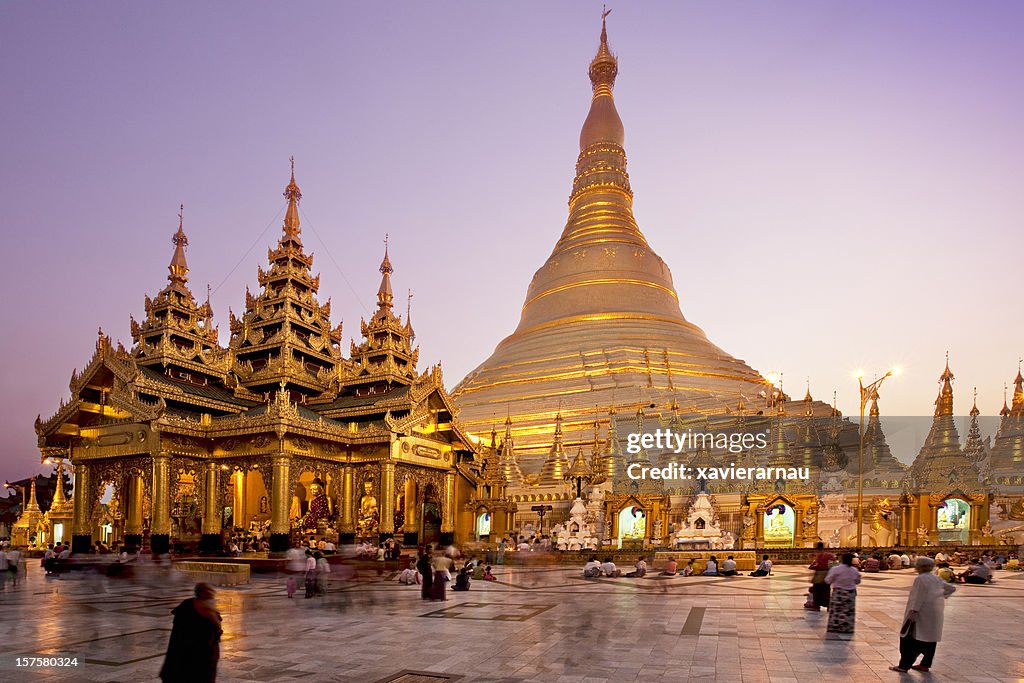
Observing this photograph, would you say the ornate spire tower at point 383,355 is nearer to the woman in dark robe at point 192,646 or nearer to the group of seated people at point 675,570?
the group of seated people at point 675,570

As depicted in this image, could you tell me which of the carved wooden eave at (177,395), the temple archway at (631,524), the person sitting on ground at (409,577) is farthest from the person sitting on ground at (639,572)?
the carved wooden eave at (177,395)

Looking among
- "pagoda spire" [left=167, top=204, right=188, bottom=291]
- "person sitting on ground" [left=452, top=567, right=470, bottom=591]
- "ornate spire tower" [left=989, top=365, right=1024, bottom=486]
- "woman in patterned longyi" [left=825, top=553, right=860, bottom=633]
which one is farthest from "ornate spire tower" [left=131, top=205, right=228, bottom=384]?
"ornate spire tower" [left=989, top=365, right=1024, bottom=486]

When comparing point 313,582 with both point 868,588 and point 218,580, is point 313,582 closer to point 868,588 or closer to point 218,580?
point 218,580

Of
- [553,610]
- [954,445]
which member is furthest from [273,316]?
[954,445]

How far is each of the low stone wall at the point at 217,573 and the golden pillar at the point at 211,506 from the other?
14.6 feet

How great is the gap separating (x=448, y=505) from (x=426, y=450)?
123 inches

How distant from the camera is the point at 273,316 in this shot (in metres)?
31.0

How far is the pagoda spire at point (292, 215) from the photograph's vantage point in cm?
3353

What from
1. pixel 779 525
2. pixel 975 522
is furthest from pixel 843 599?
pixel 975 522

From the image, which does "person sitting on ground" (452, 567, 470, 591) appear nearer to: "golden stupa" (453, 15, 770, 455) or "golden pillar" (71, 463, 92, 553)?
"golden pillar" (71, 463, 92, 553)

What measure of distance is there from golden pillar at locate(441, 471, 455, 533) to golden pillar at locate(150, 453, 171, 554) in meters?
10.3

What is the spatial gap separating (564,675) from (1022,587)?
16.0 metres

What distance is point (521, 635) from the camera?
Result: 408 inches

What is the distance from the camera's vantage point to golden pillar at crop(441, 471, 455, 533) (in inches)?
1158
